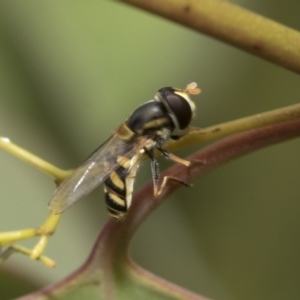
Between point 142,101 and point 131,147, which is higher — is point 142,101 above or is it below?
below

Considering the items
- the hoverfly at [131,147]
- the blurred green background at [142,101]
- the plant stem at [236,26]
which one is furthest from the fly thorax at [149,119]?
the blurred green background at [142,101]

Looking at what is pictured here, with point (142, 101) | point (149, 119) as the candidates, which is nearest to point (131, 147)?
point (149, 119)

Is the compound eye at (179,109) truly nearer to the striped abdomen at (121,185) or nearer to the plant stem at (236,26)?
the striped abdomen at (121,185)

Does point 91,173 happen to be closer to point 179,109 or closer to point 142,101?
point 179,109

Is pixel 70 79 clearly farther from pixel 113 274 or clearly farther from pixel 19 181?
pixel 113 274

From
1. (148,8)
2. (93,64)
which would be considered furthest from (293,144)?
(148,8)

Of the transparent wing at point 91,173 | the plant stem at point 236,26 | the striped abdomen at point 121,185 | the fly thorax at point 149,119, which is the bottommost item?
the striped abdomen at point 121,185
